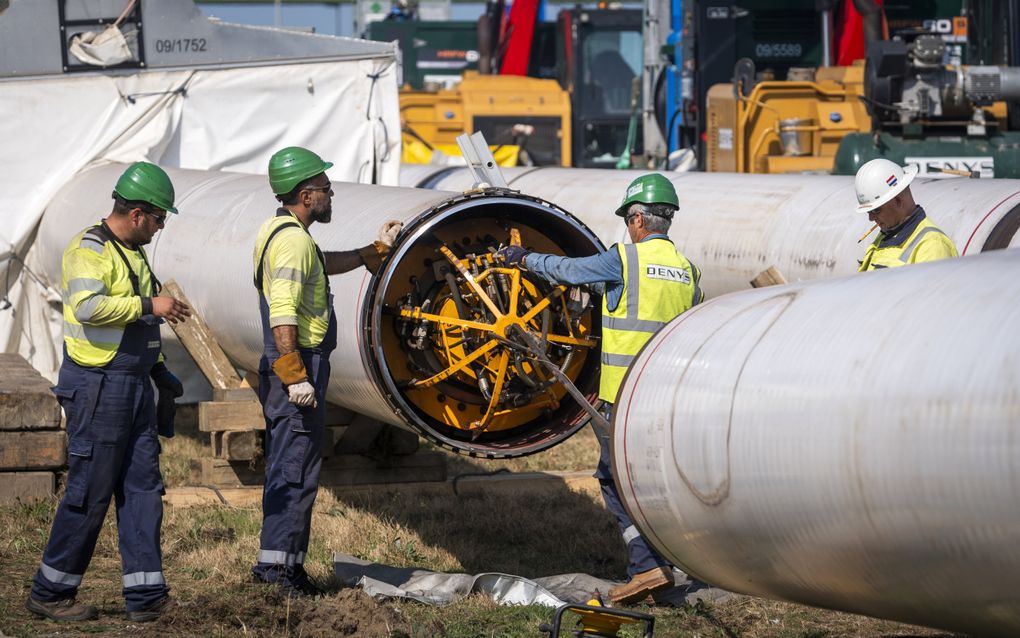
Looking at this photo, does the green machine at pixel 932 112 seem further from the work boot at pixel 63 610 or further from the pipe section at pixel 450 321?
the work boot at pixel 63 610

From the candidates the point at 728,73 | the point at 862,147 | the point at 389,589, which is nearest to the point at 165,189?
the point at 389,589

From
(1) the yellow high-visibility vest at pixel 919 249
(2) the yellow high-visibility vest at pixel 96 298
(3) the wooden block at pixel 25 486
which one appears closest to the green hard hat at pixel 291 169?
(2) the yellow high-visibility vest at pixel 96 298

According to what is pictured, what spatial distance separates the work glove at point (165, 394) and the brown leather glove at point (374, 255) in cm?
91

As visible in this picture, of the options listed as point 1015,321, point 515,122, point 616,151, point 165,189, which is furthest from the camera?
point 616,151

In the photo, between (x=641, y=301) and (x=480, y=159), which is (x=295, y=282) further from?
(x=480, y=159)

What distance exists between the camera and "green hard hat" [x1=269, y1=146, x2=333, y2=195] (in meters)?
5.69

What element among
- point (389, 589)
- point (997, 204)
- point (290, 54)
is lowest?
point (389, 589)

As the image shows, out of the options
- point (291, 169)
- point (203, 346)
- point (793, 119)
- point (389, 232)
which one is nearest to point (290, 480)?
point (389, 232)

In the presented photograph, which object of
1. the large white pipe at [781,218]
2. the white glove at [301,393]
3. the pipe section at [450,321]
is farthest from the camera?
the large white pipe at [781,218]

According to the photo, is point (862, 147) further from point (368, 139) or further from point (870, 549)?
point (870, 549)

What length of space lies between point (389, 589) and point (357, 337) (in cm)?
102

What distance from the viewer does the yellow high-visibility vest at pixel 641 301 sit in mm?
5566

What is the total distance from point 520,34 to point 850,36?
25.4ft

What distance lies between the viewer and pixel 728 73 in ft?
43.8
